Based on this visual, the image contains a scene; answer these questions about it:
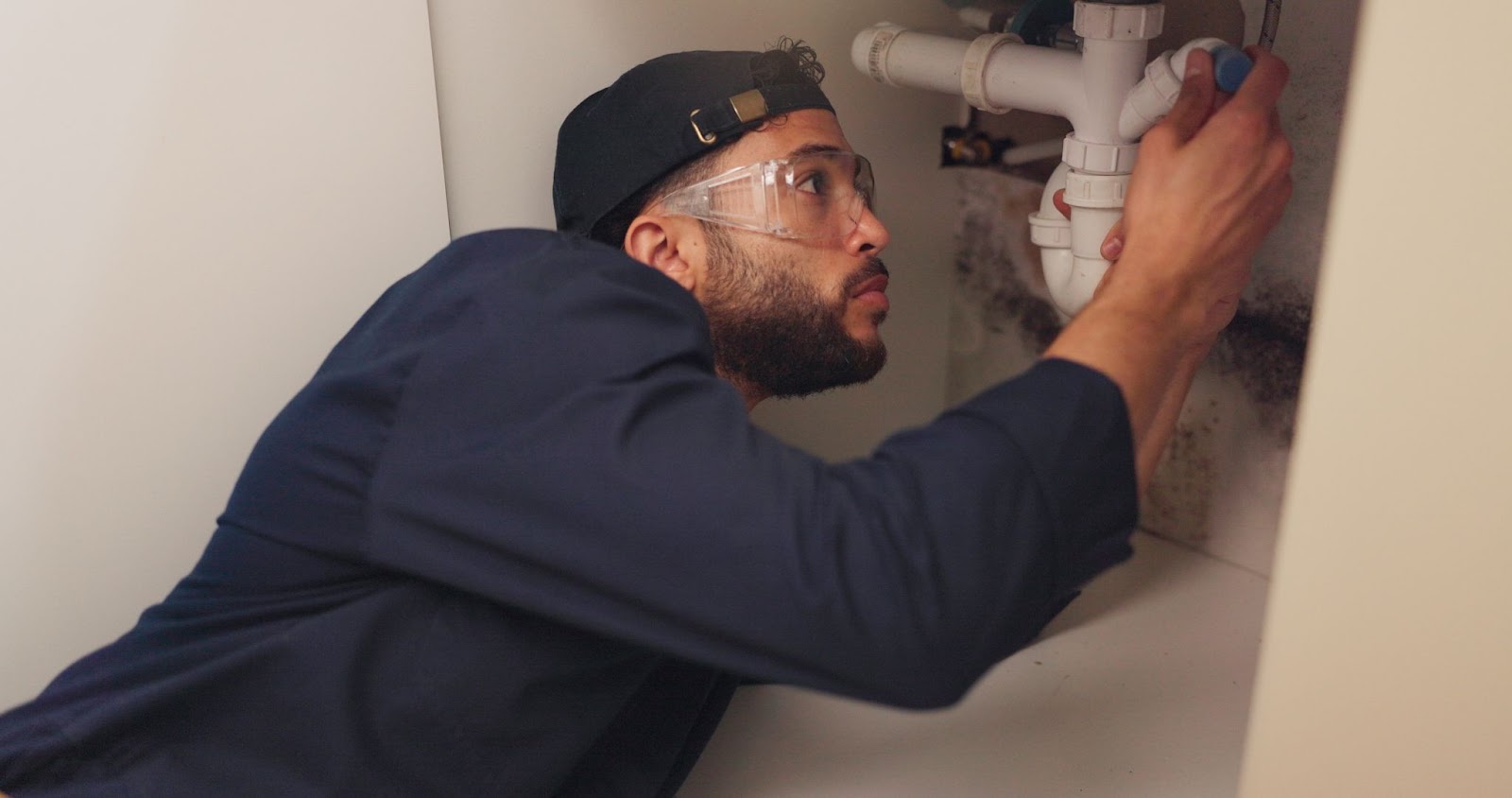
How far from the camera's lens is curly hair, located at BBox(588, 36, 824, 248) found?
1.05 m

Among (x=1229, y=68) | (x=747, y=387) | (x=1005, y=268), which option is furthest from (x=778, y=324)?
(x=1005, y=268)

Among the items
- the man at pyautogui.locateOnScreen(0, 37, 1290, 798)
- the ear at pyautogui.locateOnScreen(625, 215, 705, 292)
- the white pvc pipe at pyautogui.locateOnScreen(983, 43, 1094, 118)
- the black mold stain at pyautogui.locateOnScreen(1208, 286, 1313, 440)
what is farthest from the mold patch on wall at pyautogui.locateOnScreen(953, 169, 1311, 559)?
the ear at pyautogui.locateOnScreen(625, 215, 705, 292)

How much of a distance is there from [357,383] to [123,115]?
323mm

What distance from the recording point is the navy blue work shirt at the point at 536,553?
0.64 meters

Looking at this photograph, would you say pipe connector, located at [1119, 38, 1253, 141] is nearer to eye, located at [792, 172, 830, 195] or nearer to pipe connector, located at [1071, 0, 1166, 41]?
pipe connector, located at [1071, 0, 1166, 41]

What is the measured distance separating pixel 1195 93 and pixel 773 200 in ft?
1.13

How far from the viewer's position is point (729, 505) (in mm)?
645

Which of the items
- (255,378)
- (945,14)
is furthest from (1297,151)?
(255,378)

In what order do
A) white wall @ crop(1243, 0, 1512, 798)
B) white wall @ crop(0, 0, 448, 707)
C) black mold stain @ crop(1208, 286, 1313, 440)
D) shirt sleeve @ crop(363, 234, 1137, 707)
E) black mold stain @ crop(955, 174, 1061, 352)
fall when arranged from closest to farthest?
white wall @ crop(1243, 0, 1512, 798), shirt sleeve @ crop(363, 234, 1137, 707), white wall @ crop(0, 0, 448, 707), black mold stain @ crop(1208, 286, 1313, 440), black mold stain @ crop(955, 174, 1061, 352)

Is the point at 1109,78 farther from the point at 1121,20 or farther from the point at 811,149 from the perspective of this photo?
the point at 811,149

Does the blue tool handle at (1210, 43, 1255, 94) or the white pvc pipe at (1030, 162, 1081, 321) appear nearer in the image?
the blue tool handle at (1210, 43, 1255, 94)

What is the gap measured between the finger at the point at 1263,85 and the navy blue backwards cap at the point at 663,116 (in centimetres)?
38

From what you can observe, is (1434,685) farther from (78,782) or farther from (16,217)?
(16,217)

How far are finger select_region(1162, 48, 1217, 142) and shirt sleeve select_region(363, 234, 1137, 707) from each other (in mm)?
279
